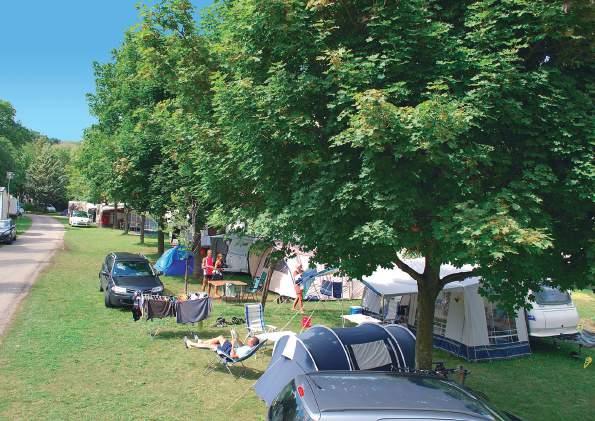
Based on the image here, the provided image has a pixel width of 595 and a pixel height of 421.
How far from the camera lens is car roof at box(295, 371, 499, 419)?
4078 mm

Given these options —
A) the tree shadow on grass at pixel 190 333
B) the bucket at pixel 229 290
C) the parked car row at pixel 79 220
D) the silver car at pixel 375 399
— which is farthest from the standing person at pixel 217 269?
the parked car row at pixel 79 220

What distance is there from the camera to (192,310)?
11.7 m

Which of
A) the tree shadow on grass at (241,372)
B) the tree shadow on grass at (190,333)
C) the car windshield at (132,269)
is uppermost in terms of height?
the car windshield at (132,269)

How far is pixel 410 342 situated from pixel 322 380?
16.1ft

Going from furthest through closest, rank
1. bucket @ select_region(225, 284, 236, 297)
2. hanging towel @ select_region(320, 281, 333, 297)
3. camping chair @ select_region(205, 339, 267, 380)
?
hanging towel @ select_region(320, 281, 333, 297) → bucket @ select_region(225, 284, 236, 297) → camping chair @ select_region(205, 339, 267, 380)

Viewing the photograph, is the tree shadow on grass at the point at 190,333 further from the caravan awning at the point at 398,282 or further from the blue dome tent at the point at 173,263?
the blue dome tent at the point at 173,263

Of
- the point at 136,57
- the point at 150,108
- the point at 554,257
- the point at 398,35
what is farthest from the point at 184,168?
the point at 136,57

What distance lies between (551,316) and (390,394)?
34.6 ft

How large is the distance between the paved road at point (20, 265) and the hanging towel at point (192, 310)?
4.02 m

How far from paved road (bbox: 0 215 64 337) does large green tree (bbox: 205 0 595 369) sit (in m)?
8.88

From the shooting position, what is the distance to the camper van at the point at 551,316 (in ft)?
42.4

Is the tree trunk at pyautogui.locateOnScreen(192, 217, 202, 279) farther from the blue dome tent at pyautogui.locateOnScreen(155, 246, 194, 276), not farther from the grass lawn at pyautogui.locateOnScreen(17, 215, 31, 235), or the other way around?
the grass lawn at pyautogui.locateOnScreen(17, 215, 31, 235)

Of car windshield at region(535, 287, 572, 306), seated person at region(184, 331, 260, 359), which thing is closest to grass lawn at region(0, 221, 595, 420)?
seated person at region(184, 331, 260, 359)

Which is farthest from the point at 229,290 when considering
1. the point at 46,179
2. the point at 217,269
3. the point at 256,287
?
the point at 46,179
